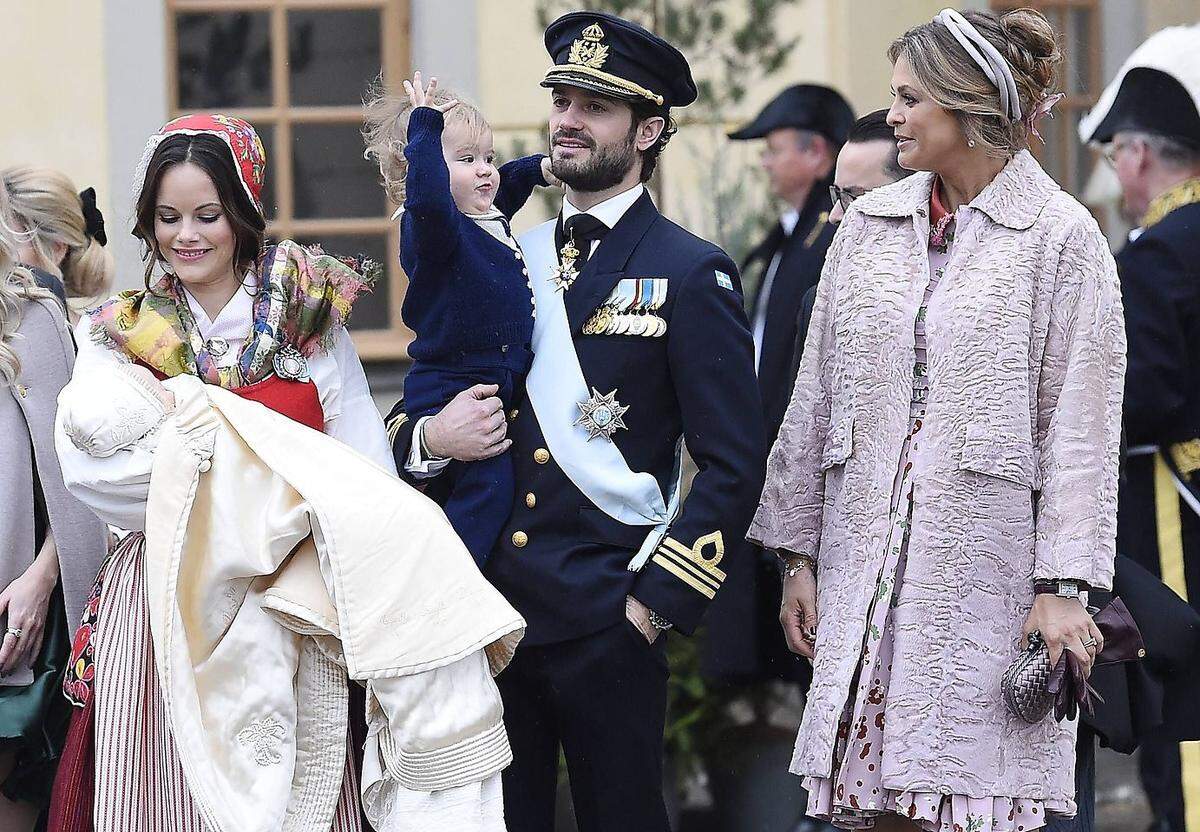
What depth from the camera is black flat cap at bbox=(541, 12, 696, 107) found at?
11.6 feet

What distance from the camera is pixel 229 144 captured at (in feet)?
11.3

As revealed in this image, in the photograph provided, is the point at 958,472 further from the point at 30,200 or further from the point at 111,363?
the point at 30,200

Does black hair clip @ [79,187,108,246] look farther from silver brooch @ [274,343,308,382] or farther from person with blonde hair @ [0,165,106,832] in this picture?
silver brooch @ [274,343,308,382]

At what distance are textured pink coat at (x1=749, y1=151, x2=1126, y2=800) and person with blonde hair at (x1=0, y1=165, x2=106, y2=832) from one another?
4.84 ft

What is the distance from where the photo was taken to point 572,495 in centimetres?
350

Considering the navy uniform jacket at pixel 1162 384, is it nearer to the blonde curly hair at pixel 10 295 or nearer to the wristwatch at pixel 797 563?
the wristwatch at pixel 797 563

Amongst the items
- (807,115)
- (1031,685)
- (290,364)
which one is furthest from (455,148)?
(807,115)

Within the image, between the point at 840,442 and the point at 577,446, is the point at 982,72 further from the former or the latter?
the point at 577,446

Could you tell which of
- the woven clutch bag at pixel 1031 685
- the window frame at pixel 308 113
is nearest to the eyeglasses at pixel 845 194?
the woven clutch bag at pixel 1031 685

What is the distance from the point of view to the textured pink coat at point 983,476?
3.21m

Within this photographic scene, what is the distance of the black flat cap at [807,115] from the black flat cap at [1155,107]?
1150 millimetres

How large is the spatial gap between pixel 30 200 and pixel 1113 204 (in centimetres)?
531

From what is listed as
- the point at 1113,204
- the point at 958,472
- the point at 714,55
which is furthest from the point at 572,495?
the point at 1113,204

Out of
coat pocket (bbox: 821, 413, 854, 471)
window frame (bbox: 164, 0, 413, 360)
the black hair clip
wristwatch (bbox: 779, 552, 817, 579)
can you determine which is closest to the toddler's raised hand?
coat pocket (bbox: 821, 413, 854, 471)
